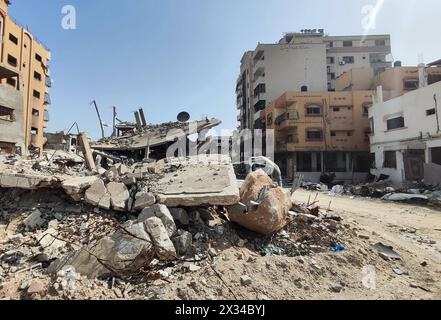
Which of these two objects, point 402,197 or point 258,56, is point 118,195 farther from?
point 258,56

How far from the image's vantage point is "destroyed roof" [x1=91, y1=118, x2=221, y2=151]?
12289 millimetres

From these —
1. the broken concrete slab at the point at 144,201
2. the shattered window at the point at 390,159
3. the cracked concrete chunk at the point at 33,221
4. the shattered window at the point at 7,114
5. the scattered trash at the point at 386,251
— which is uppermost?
the shattered window at the point at 7,114

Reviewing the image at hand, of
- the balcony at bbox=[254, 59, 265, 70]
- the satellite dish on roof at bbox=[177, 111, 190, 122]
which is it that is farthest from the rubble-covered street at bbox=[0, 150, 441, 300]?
the balcony at bbox=[254, 59, 265, 70]

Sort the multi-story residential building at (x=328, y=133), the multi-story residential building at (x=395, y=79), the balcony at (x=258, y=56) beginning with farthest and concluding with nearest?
the balcony at (x=258, y=56), the multi-story residential building at (x=328, y=133), the multi-story residential building at (x=395, y=79)

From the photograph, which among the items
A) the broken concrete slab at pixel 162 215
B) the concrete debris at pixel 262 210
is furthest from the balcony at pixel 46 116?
the concrete debris at pixel 262 210

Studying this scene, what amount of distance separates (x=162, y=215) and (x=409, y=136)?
807 inches

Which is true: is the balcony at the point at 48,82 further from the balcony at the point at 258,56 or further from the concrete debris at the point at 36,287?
the concrete debris at the point at 36,287

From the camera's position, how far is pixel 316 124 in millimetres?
27875

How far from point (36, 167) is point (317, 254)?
7890 millimetres

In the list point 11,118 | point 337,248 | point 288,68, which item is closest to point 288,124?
point 288,68

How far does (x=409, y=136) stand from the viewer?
1881cm

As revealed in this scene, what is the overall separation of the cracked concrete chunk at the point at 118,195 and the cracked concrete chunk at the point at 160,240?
1.12m

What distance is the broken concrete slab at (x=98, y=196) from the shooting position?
4.78m
